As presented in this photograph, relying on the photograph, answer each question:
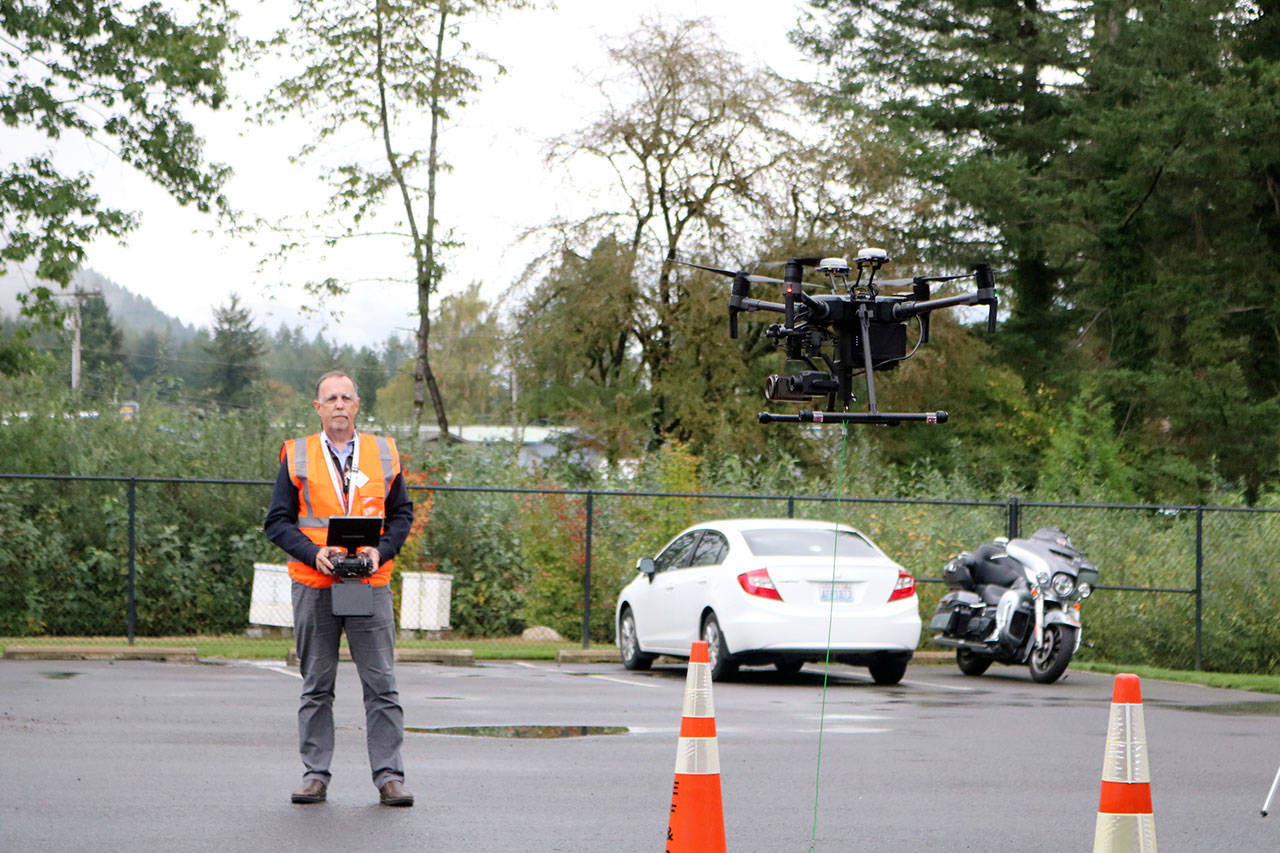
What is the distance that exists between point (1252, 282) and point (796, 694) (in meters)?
29.5

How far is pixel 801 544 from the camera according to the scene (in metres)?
16.6

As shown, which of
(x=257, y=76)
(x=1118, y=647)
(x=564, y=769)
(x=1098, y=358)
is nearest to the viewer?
(x=564, y=769)

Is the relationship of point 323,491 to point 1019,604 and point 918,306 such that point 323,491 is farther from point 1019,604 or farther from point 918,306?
point 1019,604

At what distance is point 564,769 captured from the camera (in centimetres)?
994

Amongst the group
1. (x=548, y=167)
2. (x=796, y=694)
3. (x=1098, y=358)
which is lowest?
(x=796, y=694)

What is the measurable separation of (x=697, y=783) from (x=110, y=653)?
13.4 m

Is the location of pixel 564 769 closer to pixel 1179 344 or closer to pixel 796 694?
pixel 796 694

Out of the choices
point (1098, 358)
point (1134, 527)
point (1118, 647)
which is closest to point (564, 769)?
point (1118, 647)

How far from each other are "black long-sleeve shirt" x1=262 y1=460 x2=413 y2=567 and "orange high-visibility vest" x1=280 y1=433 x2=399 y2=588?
0.05m

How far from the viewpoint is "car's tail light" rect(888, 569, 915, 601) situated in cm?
1622

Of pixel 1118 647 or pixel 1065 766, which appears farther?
pixel 1118 647

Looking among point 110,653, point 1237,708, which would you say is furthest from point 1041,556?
point 110,653

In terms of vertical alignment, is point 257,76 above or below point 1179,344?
above

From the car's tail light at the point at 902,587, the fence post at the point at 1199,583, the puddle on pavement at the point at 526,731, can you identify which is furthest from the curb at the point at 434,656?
the fence post at the point at 1199,583
